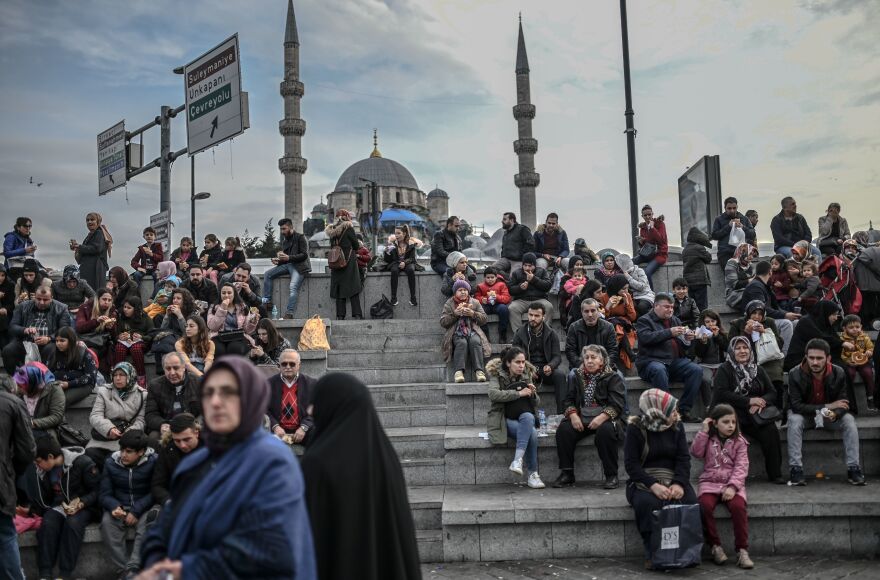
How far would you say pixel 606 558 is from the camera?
6793 mm

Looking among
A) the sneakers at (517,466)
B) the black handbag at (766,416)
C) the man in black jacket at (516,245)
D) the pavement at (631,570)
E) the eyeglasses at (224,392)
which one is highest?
the man in black jacket at (516,245)

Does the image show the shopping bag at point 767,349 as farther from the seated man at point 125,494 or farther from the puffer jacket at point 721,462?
the seated man at point 125,494

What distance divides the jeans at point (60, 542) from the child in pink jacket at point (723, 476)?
17.3 feet

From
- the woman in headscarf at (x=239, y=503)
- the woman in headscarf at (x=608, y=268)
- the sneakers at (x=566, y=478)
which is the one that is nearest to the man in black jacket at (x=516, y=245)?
the woman in headscarf at (x=608, y=268)

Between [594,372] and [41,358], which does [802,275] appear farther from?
[41,358]

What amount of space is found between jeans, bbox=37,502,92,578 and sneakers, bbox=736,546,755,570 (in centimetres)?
547

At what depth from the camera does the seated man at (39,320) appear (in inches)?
382

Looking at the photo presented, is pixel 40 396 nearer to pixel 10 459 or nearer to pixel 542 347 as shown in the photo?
pixel 10 459

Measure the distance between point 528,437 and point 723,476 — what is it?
1780mm

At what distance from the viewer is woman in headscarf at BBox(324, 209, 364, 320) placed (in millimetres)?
12633

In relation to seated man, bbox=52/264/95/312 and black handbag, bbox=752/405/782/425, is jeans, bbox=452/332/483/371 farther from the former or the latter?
seated man, bbox=52/264/95/312

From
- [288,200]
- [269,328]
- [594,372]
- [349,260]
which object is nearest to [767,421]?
[594,372]

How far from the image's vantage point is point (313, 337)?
1105 centimetres

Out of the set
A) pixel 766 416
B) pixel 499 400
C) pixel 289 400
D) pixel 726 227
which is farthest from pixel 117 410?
pixel 726 227
